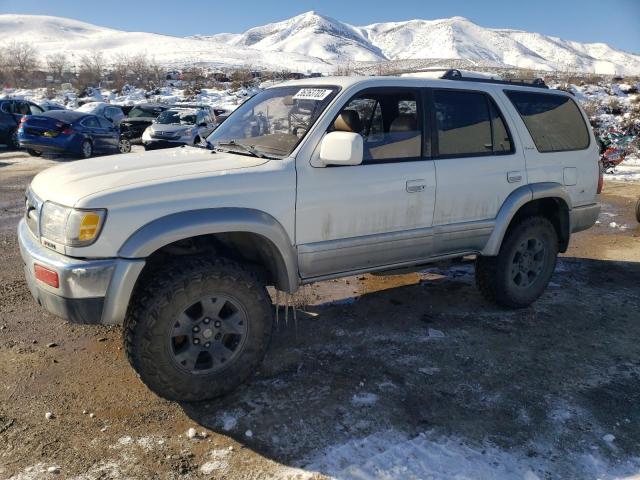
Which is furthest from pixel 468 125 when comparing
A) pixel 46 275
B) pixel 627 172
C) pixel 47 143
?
pixel 47 143

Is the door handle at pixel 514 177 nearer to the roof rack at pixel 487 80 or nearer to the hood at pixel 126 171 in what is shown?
the roof rack at pixel 487 80

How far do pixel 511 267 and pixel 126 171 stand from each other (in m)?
3.21

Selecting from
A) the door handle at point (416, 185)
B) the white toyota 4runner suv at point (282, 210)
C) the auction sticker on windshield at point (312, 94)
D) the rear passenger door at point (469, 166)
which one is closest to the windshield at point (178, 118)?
the white toyota 4runner suv at point (282, 210)

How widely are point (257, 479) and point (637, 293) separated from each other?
178 inches

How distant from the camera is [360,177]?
3.61 m

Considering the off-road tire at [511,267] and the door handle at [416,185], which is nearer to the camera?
the door handle at [416,185]

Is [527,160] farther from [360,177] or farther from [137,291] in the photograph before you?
[137,291]

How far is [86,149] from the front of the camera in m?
14.3

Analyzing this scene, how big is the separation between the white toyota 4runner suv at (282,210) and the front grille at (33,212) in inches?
0.7

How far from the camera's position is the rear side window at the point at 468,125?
4098 mm

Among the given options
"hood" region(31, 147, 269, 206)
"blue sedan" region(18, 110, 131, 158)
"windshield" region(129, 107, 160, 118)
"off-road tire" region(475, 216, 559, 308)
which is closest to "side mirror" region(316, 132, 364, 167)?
"hood" region(31, 147, 269, 206)

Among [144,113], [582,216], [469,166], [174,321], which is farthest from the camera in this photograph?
[144,113]

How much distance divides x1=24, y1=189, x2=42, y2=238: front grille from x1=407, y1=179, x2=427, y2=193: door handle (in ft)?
7.68

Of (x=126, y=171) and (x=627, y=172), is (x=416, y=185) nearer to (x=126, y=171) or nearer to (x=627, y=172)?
(x=126, y=171)
